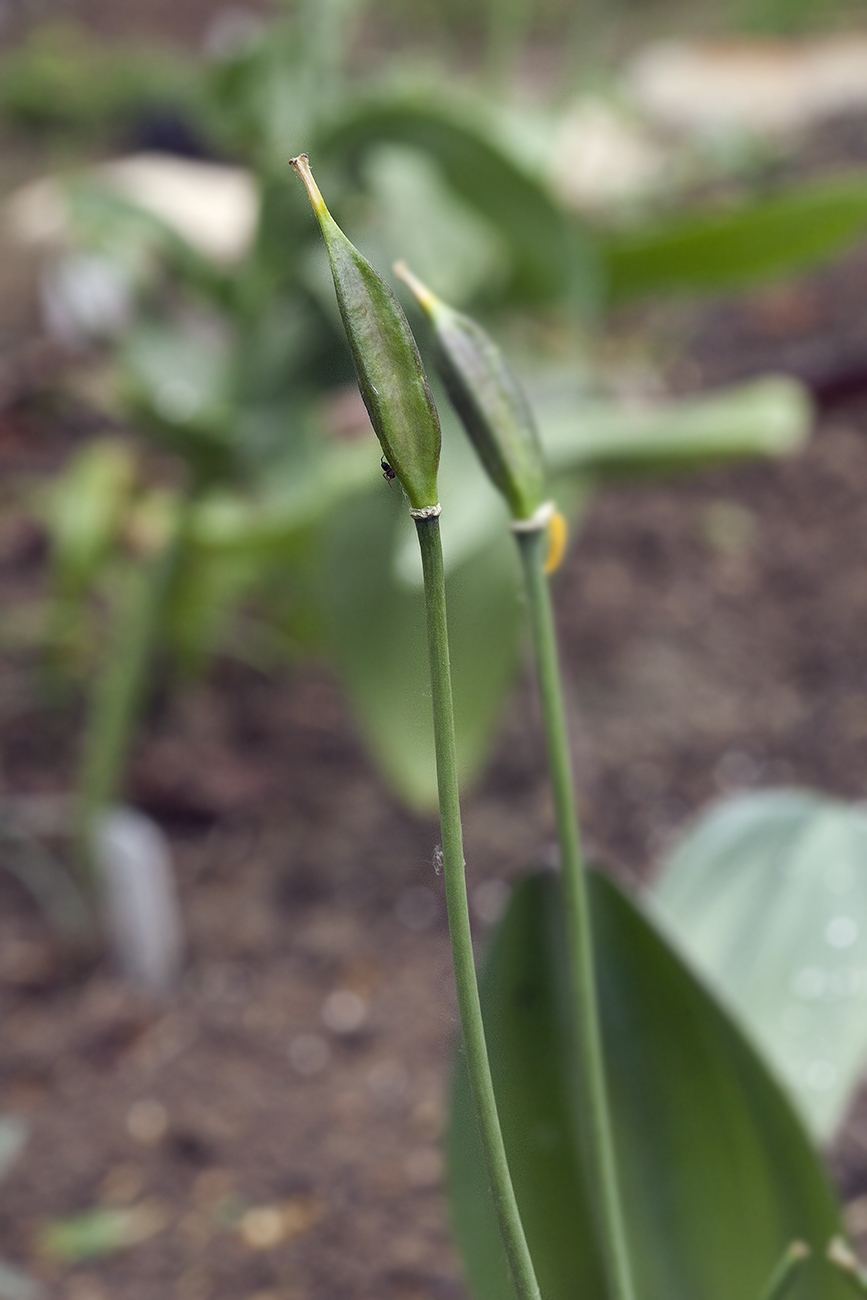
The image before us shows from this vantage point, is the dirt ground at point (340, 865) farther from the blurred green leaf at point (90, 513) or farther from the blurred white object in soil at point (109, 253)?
the blurred white object in soil at point (109, 253)

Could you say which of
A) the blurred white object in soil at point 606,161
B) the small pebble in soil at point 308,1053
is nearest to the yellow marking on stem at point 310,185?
the small pebble in soil at point 308,1053

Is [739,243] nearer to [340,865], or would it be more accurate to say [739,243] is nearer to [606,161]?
[340,865]

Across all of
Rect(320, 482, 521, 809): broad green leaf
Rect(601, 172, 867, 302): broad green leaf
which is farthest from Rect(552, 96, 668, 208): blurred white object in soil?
Rect(320, 482, 521, 809): broad green leaf

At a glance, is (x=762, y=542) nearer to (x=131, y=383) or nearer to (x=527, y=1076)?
(x=131, y=383)

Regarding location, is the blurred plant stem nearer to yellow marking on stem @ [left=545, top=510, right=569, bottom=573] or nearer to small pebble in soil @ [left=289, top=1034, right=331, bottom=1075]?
small pebble in soil @ [left=289, top=1034, right=331, bottom=1075]

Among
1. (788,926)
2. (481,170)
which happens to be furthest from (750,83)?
(788,926)

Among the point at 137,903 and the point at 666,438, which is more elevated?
the point at 666,438

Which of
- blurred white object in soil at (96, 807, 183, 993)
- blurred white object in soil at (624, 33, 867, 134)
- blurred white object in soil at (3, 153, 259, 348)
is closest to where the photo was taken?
blurred white object in soil at (96, 807, 183, 993)
